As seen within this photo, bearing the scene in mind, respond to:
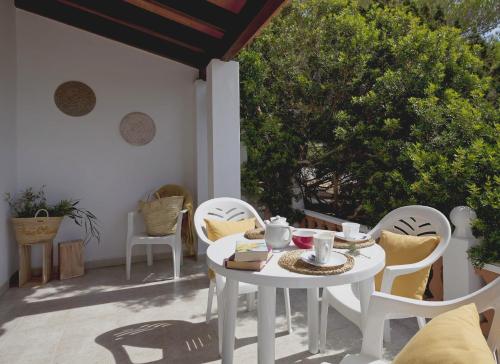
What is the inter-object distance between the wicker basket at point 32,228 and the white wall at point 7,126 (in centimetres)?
14

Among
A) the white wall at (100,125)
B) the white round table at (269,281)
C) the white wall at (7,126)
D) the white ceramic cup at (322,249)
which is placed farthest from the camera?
the white wall at (100,125)

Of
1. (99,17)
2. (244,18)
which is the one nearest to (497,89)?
(244,18)

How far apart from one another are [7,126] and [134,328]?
248 centimetres

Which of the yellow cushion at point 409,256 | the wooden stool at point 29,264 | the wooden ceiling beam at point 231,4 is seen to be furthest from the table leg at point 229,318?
the wooden stool at point 29,264

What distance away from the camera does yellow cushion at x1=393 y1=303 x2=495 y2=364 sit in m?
0.71

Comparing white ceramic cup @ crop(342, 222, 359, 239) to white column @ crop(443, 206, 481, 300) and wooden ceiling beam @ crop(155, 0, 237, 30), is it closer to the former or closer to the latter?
white column @ crop(443, 206, 481, 300)

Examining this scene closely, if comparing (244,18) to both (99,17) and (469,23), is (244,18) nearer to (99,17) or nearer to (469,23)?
(99,17)

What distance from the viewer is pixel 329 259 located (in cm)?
156

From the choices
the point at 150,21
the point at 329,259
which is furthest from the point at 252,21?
the point at 329,259

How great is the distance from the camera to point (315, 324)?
222 cm

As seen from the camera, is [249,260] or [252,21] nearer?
[249,260]

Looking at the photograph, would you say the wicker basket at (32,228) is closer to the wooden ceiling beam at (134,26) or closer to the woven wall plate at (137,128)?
the woven wall plate at (137,128)

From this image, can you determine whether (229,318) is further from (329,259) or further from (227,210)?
(227,210)

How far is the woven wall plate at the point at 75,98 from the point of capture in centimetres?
400
